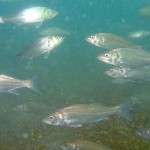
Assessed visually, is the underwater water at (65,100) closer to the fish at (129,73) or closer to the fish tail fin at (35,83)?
the fish tail fin at (35,83)

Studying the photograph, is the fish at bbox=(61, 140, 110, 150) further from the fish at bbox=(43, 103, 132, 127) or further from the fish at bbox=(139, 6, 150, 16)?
the fish at bbox=(139, 6, 150, 16)

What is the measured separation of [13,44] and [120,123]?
21574 mm

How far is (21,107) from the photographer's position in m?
10.1

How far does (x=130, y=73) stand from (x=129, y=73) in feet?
0.22

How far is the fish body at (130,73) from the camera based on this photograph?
331 inches

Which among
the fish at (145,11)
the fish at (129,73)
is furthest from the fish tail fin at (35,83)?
the fish at (145,11)

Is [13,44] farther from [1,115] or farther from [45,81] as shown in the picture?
[1,115]

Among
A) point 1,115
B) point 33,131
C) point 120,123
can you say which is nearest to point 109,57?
point 120,123

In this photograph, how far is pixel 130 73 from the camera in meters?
9.02

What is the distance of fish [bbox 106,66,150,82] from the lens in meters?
8.41

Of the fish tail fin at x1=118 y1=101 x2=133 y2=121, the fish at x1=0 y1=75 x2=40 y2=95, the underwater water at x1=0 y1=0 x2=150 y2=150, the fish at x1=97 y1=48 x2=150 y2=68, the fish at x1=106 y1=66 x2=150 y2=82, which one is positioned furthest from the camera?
the underwater water at x1=0 y1=0 x2=150 y2=150

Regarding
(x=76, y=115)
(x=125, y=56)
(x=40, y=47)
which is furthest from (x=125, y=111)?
(x=40, y=47)

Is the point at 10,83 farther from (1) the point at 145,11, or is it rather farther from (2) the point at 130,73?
(1) the point at 145,11

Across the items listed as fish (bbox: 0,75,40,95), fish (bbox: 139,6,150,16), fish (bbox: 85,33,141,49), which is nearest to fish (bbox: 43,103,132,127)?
fish (bbox: 0,75,40,95)
